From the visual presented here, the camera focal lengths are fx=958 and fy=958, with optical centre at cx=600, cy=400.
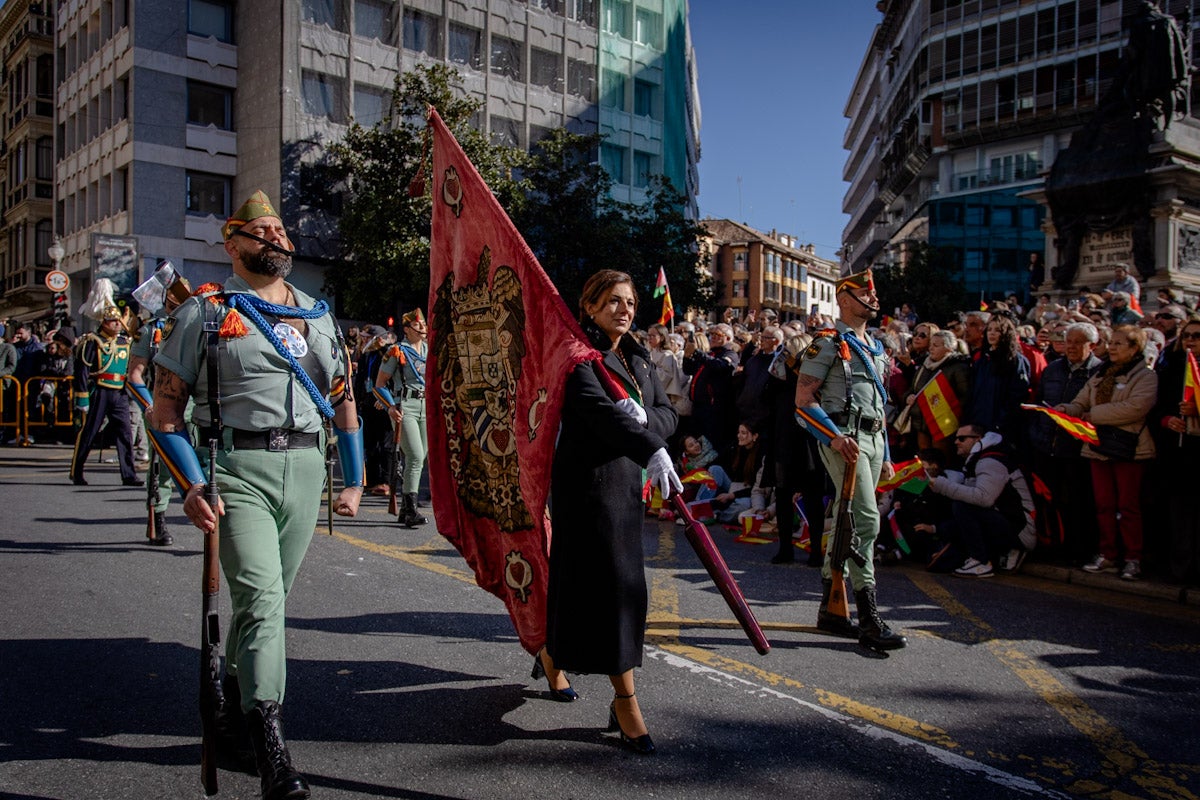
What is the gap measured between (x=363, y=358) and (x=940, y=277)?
2959 centimetres

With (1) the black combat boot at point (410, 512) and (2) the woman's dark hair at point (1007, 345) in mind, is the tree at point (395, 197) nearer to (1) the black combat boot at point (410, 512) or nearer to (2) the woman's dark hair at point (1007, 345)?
(1) the black combat boot at point (410, 512)

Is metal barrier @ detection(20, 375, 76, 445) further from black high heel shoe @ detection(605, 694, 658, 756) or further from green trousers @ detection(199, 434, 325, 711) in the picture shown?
black high heel shoe @ detection(605, 694, 658, 756)

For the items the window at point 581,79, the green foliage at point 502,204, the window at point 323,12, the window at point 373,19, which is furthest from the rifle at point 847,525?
the window at point 581,79

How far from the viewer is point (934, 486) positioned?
800 cm

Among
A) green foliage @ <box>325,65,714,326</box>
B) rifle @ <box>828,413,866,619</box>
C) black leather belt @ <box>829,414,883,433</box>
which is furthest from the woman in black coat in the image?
green foliage @ <box>325,65,714,326</box>

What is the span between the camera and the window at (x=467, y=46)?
127 feet

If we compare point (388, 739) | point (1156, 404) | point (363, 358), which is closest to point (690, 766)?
point (388, 739)

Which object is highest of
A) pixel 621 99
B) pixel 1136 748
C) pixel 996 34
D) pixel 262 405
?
pixel 996 34

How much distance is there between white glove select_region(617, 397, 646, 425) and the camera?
3709 mm

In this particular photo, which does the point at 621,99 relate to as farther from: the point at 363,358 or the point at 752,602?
the point at 752,602

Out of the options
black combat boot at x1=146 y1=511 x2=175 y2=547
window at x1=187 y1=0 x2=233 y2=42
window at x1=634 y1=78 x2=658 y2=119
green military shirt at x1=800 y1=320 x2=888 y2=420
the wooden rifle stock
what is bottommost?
black combat boot at x1=146 y1=511 x2=175 y2=547

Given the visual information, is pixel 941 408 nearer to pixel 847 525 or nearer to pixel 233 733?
pixel 847 525

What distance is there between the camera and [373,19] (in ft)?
118

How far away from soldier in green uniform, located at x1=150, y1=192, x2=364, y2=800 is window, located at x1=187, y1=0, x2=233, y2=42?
118 ft
